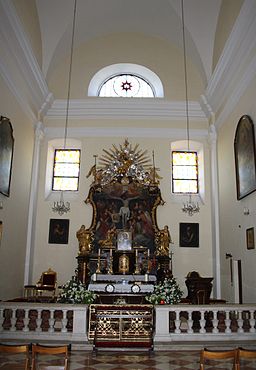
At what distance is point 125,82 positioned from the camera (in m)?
15.3

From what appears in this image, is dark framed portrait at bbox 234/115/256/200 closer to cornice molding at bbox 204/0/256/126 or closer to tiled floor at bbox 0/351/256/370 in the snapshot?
cornice molding at bbox 204/0/256/126

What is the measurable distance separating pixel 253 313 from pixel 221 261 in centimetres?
520

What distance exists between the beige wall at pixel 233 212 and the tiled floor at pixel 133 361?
373 cm

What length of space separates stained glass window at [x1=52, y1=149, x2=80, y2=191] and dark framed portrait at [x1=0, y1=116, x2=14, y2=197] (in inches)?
145

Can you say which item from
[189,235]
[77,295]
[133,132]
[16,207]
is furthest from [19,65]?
[189,235]

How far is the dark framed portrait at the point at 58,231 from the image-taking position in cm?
1340

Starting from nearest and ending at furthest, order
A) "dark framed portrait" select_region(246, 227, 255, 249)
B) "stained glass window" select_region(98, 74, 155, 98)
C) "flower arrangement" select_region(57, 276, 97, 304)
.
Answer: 1. "flower arrangement" select_region(57, 276, 97, 304)
2. "dark framed portrait" select_region(246, 227, 255, 249)
3. "stained glass window" select_region(98, 74, 155, 98)

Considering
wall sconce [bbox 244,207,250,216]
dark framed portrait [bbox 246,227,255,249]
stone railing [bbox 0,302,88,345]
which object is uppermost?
wall sconce [bbox 244,207,250,216]

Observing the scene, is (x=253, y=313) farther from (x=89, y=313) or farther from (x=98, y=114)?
(x=98, y=114)

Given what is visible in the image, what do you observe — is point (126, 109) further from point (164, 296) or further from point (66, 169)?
point (164, 296)

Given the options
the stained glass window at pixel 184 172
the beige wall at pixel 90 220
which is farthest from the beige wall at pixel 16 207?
the stained glass window at pixel 184 172

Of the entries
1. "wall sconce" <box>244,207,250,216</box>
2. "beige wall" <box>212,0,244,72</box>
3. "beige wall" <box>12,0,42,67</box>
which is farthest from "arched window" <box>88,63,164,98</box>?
"wall sconce" <box>244,207,250,216</box>

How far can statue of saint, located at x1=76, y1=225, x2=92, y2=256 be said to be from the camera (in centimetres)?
1262

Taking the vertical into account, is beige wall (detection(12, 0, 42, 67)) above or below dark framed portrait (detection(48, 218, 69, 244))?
above
